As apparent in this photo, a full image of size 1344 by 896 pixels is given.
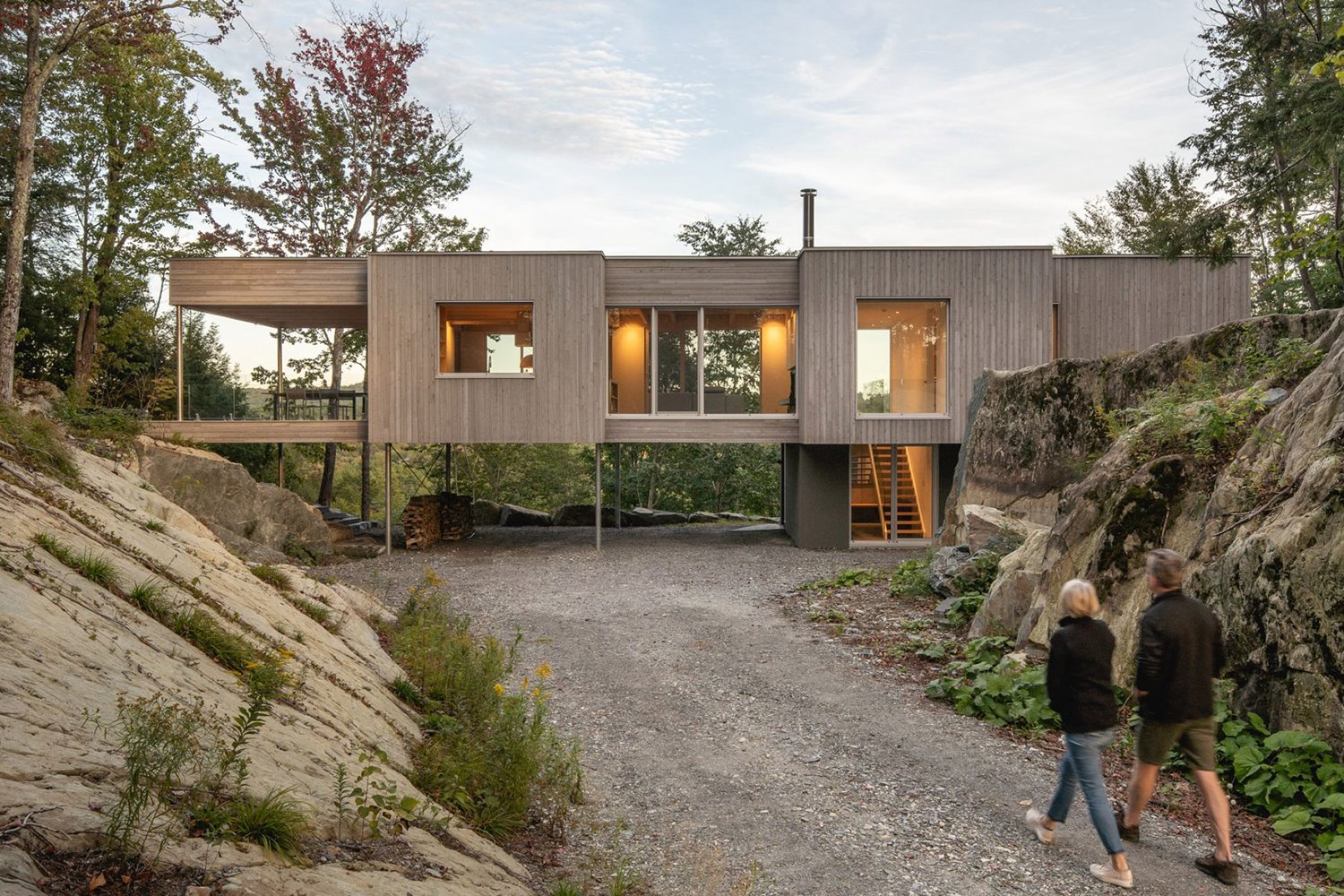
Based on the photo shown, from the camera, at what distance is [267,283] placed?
1579cm

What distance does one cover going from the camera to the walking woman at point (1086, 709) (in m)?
3.79

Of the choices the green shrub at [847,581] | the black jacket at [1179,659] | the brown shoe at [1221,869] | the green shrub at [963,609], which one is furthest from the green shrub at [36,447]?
the green shrub at [847,581]

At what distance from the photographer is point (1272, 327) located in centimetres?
820

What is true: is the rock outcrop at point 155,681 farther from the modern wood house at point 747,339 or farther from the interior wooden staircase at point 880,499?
the interior wooden staircase at point 880,499

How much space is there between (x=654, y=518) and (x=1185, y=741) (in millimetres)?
18231

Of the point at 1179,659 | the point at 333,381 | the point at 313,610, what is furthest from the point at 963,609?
the point at 333,381

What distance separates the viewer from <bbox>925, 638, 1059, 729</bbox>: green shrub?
6.02m

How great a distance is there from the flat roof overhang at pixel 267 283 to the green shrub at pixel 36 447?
10055mm

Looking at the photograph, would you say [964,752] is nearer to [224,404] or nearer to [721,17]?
[224,404]

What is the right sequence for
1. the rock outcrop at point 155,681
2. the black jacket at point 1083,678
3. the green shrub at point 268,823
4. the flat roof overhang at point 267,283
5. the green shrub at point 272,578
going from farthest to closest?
the flat roof overhang at point 267,283
the green shrub at point 272,578
the black jacket at point 1083,678
the green shrub at point 268,823
the rock outcrop at point 155,681

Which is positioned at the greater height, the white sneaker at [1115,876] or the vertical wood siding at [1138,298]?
the vertical wood siding at [1138,298]

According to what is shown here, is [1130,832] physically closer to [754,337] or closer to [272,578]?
[272,578]

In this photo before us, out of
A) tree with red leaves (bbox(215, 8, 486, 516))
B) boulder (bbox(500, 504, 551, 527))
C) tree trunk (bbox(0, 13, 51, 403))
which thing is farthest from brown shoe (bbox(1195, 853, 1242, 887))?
tree with red leaves (bbox(215, 8, 486, 516))

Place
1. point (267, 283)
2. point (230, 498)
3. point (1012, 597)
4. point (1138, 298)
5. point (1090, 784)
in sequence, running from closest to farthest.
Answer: point (1090, 784) → point (1012, 597) → point (230, 498) → point (267, 283) → point (1138, 298)
